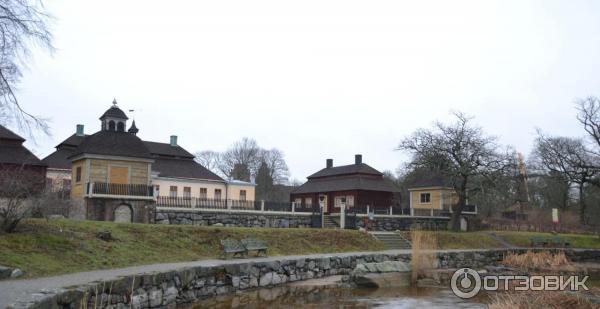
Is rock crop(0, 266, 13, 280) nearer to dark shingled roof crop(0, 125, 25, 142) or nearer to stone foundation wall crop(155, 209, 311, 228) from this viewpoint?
stone foundation wall crop(155, 209, 311, 228)

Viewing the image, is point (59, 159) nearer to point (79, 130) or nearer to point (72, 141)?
point (72, 141)

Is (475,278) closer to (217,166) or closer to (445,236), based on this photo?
(445,236)

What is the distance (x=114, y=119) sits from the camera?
95.3 ft

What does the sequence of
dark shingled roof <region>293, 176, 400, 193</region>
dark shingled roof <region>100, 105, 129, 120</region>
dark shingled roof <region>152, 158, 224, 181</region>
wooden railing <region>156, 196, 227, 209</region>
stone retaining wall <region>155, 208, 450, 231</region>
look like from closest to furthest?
stone retaining wall <region>155, 208, 450, 231</region> → wooden railing <region>156, 196, 227, 209</region> → dark shingled roof <region>100, 105, 129, 120</region> → dark shingled roof <region>152, 158, 224, 181</region> → dark shingled roof <region>293, 176, 400, 193</region>

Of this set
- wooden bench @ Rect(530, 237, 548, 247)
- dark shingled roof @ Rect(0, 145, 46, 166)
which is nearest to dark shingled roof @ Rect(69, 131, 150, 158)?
dark shingled roof @ Rect(0, 145, 46, 166)

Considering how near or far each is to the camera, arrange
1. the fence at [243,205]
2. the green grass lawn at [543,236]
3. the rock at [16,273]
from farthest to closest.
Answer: the green grass lawn at [543,236] < the fence at [243,205] < the rock at [16,273]

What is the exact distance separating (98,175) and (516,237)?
83.1 feet

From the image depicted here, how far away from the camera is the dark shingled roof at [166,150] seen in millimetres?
41344

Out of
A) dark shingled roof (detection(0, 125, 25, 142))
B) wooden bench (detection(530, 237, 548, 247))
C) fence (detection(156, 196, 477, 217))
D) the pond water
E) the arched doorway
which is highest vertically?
dark shingled roof (detection(0, 125, 25, 142))

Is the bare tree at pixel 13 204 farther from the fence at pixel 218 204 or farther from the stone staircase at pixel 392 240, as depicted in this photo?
the stone staircase at pixel 392 240

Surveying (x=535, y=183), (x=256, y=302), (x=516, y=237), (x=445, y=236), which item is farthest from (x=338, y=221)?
(x=535, y=183)

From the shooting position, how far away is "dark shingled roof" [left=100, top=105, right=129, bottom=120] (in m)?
29.2

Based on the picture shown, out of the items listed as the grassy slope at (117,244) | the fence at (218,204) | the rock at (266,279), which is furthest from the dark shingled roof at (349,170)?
the rock at (266,279)

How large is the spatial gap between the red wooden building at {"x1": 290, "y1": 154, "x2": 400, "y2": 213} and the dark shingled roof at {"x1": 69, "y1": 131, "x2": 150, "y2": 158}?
16781 millimetres
